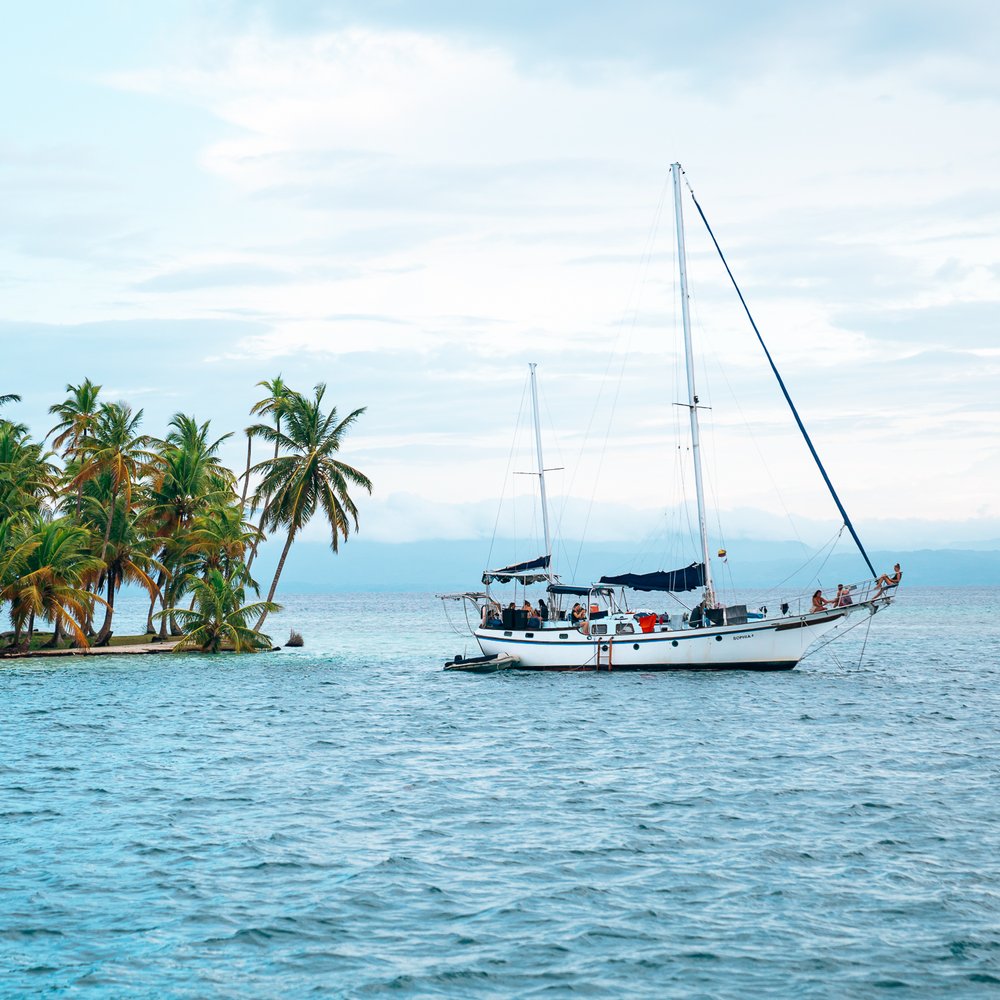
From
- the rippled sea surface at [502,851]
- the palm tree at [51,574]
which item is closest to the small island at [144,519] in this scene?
the palm tree at [51,574]

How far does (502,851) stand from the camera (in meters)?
18.5

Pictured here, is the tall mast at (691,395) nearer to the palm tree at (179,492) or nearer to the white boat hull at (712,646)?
the white boat hull at (712,646)

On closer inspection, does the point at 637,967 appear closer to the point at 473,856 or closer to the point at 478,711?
the point at 473,856

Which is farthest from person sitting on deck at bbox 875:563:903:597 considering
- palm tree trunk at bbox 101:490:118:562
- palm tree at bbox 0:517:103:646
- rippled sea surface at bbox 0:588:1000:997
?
palm tree trunk at bbox 101:490:118:562

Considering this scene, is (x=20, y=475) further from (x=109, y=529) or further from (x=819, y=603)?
(x=819, y=603)

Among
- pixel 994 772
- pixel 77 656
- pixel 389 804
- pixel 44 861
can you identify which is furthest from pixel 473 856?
pixel 77 656

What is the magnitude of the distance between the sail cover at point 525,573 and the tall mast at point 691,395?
11.1 meters

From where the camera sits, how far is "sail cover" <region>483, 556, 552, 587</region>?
57688 millimetres

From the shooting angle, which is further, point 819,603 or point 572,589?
point 572,589

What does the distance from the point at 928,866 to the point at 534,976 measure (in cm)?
787

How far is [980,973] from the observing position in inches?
510

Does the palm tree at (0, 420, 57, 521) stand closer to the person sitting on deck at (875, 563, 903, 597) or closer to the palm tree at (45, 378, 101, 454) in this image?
the palm tree at (45, 378, 101, 454)

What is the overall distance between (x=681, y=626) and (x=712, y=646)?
213 centimetres

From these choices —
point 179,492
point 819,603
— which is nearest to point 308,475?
point 179,492
